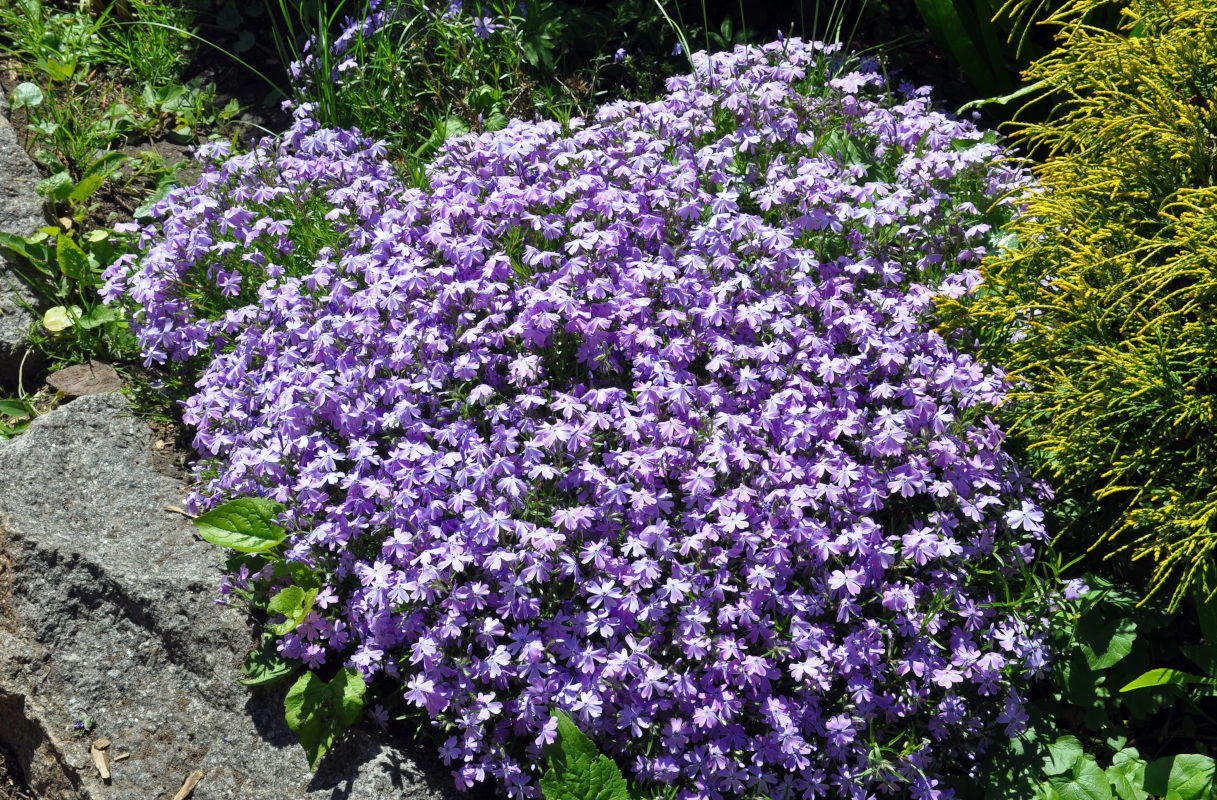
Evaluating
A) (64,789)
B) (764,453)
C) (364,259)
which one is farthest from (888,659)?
(64,789)

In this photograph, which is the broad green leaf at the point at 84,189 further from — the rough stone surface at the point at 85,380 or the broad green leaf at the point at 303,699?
the broad green leaf at the point at 303,699

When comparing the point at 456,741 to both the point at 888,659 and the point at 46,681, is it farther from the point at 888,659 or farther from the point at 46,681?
the point at 46,681

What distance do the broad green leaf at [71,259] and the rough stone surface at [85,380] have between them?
15.6 inches

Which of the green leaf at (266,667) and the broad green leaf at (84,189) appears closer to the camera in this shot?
the green leaf at (266,667)

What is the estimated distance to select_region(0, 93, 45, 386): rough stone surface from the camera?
409 centimetres

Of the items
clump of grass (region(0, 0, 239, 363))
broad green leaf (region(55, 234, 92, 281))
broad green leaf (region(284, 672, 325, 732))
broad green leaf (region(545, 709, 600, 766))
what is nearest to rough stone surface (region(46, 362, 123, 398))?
clump of grass (region(0, 0, 239, 363))

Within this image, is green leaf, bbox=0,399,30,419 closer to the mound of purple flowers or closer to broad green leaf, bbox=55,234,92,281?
broad green leaf, bbox=55,234,92,281

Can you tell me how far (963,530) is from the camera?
9.50 ft

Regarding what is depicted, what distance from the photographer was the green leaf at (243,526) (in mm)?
2807

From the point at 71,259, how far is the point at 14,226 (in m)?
0.42

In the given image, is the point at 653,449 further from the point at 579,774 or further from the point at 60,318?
the point at 60,318

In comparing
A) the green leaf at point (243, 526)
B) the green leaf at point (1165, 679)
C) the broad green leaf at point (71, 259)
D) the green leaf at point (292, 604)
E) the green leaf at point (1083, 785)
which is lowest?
the green leaf at point (1083, 785)

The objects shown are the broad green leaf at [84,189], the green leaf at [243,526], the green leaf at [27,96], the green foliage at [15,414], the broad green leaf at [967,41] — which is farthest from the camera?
the green leaf at [27,96]

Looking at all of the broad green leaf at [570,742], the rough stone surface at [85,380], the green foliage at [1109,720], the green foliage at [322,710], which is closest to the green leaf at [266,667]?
the green foliage at [322,710]
